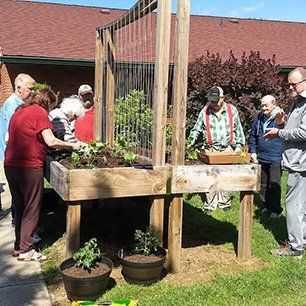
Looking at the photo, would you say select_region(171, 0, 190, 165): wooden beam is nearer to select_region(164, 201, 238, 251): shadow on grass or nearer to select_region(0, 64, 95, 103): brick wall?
select_region(164, 201, 238, 251): shadow on grass

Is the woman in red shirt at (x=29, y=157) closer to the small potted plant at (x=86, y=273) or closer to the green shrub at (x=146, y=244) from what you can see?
the small potted plant at (x=86, y=273)

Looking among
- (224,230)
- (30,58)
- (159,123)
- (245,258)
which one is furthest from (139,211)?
(30,58)

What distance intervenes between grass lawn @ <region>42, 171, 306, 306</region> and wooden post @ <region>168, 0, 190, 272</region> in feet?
0.93

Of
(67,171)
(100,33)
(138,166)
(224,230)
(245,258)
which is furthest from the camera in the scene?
(100,33)

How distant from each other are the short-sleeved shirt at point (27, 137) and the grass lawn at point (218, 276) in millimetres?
1089

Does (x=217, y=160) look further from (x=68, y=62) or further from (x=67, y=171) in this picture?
(x=68, y=62)

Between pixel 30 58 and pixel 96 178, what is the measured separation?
11.3 metres

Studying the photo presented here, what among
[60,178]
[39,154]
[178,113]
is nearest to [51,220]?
[39,154]

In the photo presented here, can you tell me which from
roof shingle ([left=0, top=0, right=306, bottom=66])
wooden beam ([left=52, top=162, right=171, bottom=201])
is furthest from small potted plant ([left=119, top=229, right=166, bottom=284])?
roof shingle ([left=0, top=0, right=306, bottom=66])

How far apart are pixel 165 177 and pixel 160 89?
Answer: 2.71 ft

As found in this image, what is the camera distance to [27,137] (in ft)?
16.5

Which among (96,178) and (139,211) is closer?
(96,178)

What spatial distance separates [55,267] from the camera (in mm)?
5082

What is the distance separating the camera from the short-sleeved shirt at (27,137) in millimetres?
5023
